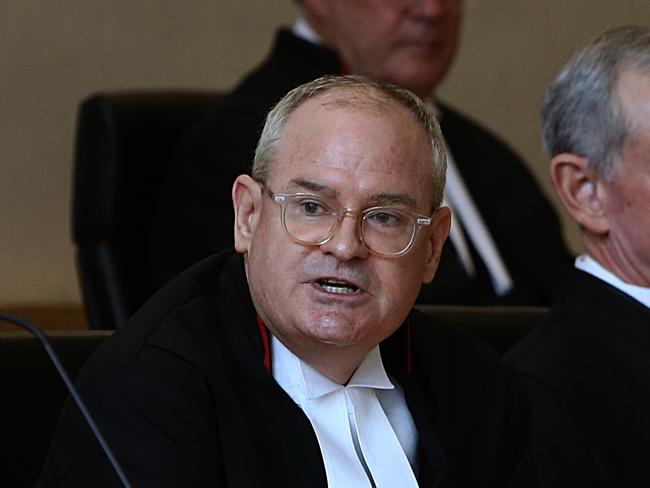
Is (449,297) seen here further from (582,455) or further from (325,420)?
(325,420)

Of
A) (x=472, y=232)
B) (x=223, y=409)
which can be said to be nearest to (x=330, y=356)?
(x=223, y=409)

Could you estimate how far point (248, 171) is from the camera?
3943mm

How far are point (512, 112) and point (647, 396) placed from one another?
3.24 m

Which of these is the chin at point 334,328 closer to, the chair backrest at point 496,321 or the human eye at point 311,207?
the human eye at point 311,207

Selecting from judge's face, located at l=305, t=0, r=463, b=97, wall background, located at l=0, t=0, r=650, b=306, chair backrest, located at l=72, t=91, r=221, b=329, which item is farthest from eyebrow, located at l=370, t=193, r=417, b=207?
wall background, located at l=0, t=0, r=650, b=306

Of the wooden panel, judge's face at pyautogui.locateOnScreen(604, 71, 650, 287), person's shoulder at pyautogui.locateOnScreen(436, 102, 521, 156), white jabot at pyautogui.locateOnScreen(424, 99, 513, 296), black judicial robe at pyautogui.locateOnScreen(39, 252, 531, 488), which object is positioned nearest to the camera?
black judicial robe at pyautogui.locateOnScreen(39, 252, 531, 488)

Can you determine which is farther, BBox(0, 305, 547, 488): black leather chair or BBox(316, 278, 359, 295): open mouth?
BBox(0, 305, 547, 488): black leather chair

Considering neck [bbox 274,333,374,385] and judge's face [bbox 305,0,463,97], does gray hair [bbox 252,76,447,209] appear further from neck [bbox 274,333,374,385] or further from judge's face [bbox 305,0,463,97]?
judge's face [bbox 305,0,463,97]

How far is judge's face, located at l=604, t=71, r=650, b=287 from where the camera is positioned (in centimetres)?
A: 264

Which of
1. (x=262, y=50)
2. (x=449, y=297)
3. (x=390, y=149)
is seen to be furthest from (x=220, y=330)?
(x=262, y=50)

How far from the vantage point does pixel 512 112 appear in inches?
224

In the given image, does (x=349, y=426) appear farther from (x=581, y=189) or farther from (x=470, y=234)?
(x=470, y=234)

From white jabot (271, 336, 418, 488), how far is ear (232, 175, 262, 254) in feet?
0.46

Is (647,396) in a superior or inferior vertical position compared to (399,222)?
inferior
